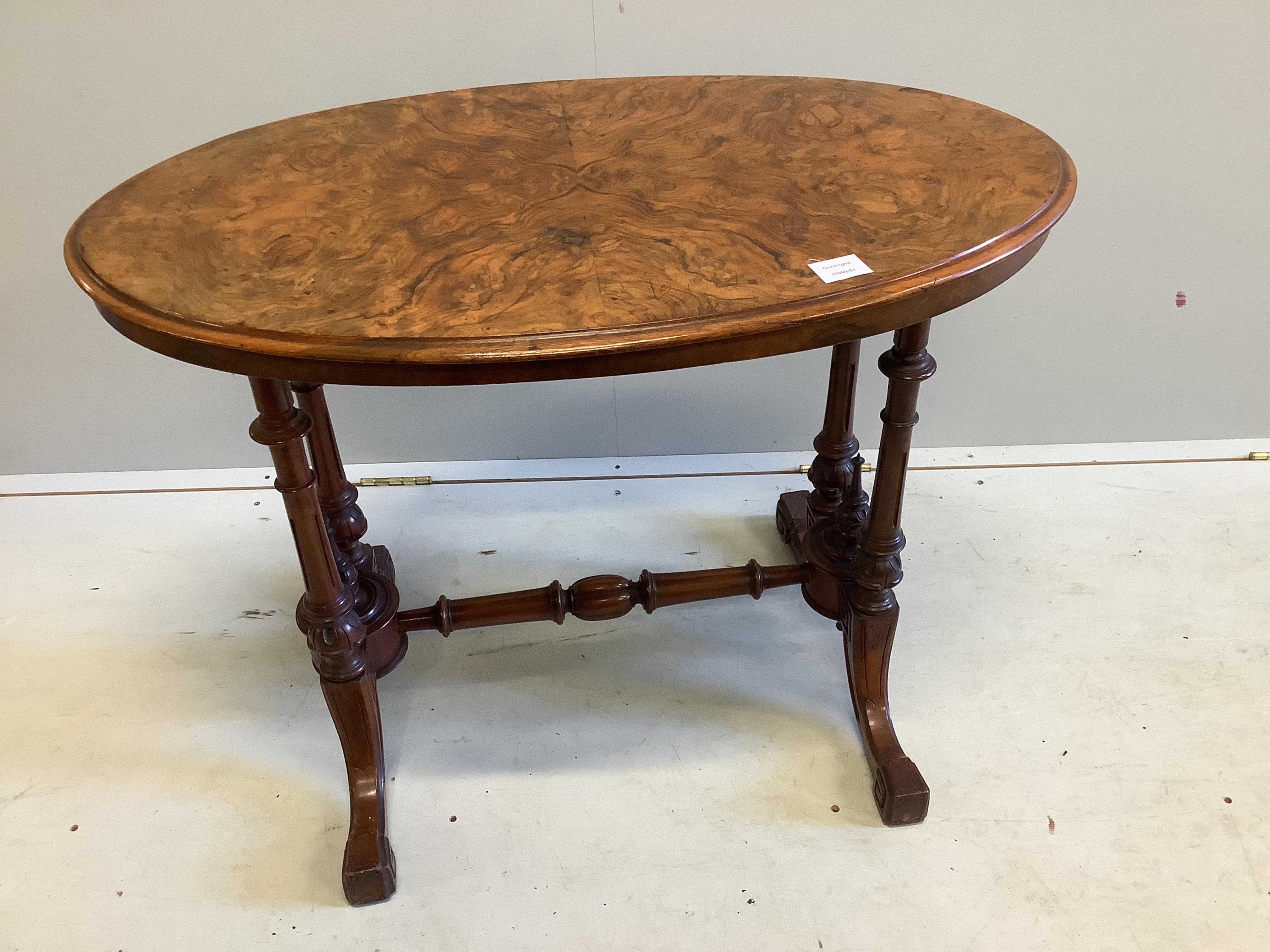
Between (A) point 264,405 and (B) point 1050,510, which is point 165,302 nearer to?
(A) point 264,405

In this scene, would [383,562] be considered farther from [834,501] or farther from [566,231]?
[566,231]

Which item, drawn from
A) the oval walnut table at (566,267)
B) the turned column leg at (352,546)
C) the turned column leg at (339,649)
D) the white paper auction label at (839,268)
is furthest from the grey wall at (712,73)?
the white paper auction label at (839,268)

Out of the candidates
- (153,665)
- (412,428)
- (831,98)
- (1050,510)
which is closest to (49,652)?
(153,665)

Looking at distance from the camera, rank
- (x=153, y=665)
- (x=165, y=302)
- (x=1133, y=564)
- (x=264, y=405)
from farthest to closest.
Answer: (x=1133, y=564)
(x=153, y=665)
(x=264, y=405)
(x=165, y=302)

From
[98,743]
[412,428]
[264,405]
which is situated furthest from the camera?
[412,428]

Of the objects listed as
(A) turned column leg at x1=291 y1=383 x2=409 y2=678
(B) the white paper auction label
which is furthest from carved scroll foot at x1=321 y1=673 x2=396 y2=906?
(B) the white paper auction label

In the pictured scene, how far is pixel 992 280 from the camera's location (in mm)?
1225

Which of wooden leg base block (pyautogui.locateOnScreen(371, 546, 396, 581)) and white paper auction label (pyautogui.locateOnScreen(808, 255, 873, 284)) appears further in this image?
wooden leg base block (pyautogui.locateOnScreen(371, 546, 396, 581))

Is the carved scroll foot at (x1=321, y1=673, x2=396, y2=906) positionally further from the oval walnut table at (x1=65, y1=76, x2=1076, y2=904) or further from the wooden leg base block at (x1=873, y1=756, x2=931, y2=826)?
the wooden leg base block at (x1=873, y1=756, x2=931, y2=826)

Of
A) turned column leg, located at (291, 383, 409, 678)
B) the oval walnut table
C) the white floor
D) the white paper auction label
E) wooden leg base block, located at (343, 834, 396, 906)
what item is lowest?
the white floor

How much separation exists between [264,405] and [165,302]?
246mm

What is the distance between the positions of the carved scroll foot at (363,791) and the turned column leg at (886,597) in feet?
2.88

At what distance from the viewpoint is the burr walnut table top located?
3.55 ft

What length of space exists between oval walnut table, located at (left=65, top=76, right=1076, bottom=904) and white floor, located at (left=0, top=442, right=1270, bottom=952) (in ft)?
0.44
